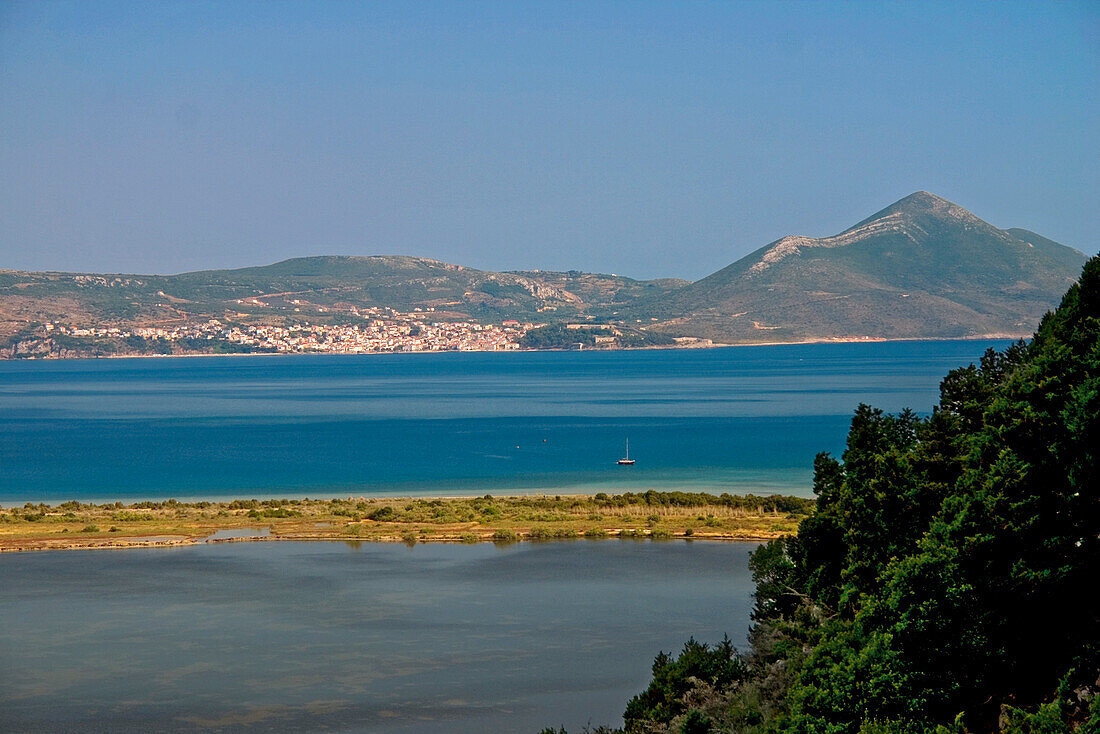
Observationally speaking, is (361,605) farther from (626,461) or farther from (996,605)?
(626,461)

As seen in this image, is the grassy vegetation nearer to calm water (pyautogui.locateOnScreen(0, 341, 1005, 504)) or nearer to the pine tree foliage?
calm water (pyautogui.locateOnScreen(0, 341, 1005, 504))

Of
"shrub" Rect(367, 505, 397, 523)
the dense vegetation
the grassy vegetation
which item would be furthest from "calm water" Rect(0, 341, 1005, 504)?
the dense vegetation

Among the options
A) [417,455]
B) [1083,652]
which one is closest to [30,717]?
[1083,652]

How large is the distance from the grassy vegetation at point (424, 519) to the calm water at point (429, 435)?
7.86 m

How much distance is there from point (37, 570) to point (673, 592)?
20681 millimetres

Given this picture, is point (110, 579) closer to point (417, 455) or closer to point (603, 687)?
point (603, 687)

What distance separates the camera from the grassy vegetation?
45.1 m

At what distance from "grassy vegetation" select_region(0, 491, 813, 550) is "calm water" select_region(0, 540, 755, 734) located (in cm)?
216

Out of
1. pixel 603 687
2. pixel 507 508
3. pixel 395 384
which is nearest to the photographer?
pixel 603 687

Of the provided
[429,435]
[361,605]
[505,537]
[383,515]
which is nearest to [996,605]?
[361,605]

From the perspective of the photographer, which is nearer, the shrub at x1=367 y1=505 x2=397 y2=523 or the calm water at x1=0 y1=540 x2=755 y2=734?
the calm water at x1=0 y1=540 x2=755 y2=734

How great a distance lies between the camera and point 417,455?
268 feet

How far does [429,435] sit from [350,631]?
6637cm

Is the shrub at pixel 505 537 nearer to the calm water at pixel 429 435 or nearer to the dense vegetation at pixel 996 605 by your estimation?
the calm water at pixel 429 435
